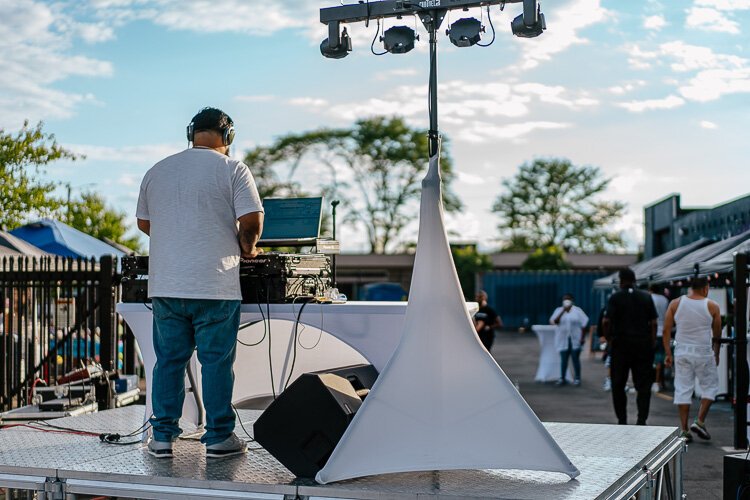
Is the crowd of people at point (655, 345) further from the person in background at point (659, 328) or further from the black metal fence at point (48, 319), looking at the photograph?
the black metal fence at point (48, 319)

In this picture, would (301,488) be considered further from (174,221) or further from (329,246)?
(329,246)

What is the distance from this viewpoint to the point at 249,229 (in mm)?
4676

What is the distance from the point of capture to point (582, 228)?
217 feet

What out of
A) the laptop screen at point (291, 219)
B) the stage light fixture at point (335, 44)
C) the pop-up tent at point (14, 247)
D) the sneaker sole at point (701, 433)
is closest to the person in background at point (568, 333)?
the sneaker sole at point (701, 433)

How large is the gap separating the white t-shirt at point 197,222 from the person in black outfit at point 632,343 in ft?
18.7

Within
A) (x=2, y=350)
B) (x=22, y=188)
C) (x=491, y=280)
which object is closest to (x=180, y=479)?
(x=2, y=350)

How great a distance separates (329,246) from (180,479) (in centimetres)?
202

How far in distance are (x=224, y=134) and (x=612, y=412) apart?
9.11 m

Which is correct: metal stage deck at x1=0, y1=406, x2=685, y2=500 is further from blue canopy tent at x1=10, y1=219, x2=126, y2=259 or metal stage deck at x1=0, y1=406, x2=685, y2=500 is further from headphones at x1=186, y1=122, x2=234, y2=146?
blue canopy tent at x1=10, y1=219, x2=126, y2=259

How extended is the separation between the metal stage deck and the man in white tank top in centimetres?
481

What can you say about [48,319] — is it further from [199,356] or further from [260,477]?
[260,477]

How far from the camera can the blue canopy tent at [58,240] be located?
46.6ft

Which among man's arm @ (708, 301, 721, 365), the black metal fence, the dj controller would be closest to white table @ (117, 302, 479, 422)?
the dj controller

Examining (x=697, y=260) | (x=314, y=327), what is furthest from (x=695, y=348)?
(x=314, y=327)
